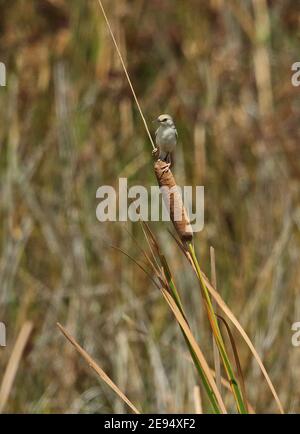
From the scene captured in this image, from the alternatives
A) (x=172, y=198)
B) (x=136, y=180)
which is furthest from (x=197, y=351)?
(x=136, y=180)

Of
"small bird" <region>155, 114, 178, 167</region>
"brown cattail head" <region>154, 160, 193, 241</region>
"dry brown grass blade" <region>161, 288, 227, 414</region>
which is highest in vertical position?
"small bird" <region>155, 114, 178, 167</region>

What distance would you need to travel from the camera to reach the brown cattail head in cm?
73

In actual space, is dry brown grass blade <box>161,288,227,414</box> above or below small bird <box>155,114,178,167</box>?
below

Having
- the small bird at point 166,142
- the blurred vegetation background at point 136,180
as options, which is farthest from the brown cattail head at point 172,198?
the blurred vegetation background at point 136,180

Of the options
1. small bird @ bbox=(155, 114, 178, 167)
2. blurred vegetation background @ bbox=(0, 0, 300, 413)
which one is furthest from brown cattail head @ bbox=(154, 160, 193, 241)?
blurred vegetation background @ bbox=(0, 0, 300, 413)

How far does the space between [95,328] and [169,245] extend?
24 cm

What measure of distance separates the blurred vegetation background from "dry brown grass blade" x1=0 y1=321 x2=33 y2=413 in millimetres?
→ 52

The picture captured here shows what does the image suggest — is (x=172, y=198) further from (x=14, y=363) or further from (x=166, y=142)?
(x=14, y=363)

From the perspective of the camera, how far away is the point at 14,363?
1525mm

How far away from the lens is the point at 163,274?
830mm

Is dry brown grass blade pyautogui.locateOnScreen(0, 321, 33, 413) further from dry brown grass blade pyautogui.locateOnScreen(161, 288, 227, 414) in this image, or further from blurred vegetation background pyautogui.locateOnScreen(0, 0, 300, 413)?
dry brown grass blade pyautogui.locateOnScreen(161, 288, 227, 414)

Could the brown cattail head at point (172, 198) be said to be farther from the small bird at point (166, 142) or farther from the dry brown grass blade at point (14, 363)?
the dry brown grass blade at point (14, 363)

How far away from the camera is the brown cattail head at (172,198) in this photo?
73cm
